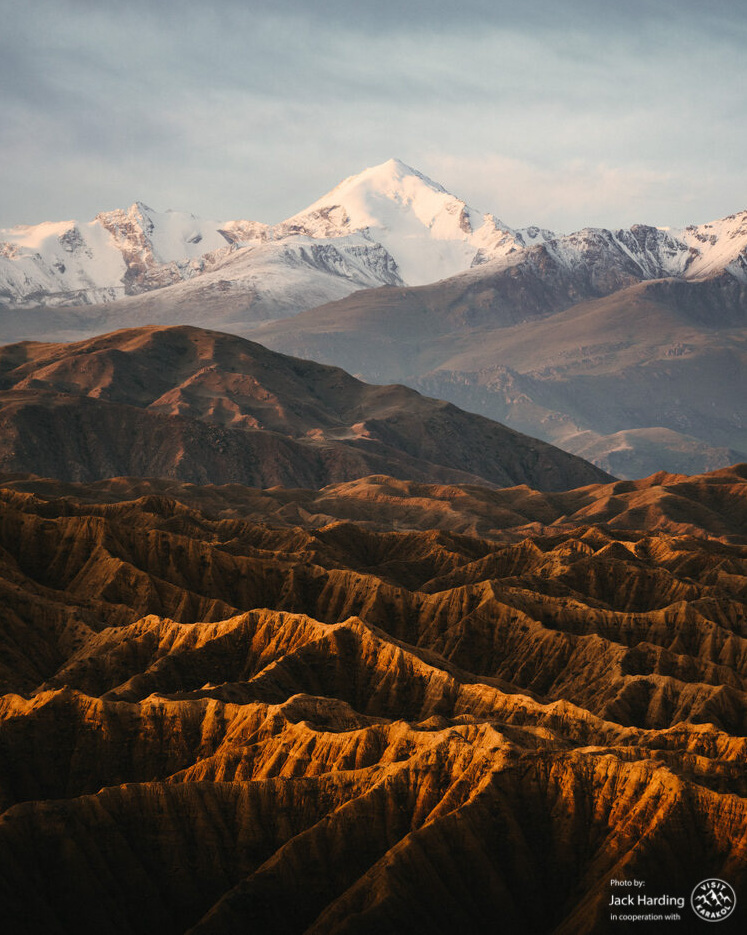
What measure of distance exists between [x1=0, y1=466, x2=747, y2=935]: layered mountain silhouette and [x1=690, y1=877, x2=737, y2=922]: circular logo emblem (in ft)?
1.79

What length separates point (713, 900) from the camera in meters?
69.8

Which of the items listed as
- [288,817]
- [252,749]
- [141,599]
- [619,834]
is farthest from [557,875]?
[141,599]

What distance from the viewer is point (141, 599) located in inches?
5595

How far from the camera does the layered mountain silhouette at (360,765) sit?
7281 cm

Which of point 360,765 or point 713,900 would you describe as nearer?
point 713,900

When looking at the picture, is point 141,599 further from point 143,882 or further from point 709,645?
point 143,882

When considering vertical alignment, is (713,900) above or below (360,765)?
below

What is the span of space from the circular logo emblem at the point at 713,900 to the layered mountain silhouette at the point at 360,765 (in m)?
0.55

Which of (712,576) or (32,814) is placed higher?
(32,814)

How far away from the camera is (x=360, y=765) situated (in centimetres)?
8356

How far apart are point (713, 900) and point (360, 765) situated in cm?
2194

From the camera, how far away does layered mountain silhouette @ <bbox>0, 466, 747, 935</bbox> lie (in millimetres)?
72812

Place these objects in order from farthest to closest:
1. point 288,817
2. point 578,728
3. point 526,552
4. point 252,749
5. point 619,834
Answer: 1. point 526,552
2. point 578,728
3. point 252,749
4. point 288,817
5. point 619,834

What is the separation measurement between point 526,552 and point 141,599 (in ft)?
199
